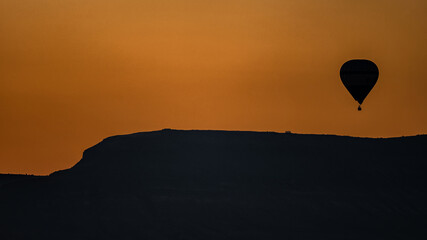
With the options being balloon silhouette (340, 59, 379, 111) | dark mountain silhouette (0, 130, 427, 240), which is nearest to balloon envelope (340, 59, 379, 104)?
balloon silhouette (340, 59, 379, 111)

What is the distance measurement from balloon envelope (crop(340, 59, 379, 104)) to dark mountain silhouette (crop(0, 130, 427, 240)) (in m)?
10.3

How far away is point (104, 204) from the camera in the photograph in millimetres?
57719

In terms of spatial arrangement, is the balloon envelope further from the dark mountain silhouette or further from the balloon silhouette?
the dark mountain silhouette

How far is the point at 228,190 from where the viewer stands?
206 ft

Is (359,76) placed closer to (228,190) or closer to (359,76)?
(359,76)

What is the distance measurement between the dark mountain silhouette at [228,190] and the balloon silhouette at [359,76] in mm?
10266

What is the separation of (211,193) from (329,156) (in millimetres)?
16001

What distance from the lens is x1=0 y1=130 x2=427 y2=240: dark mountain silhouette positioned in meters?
47.4

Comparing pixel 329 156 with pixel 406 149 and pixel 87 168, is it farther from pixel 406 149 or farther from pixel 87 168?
pixel 87 168

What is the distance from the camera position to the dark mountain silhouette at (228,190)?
47406mm

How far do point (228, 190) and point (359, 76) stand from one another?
27.6 meters

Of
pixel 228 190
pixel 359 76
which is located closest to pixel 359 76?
pixel 359 76

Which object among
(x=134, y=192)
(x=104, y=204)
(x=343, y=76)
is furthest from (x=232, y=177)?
(x=343, y=76)

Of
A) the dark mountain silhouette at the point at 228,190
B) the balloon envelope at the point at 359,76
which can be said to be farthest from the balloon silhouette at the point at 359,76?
the dark mountain silhouette at the point at 228,190
